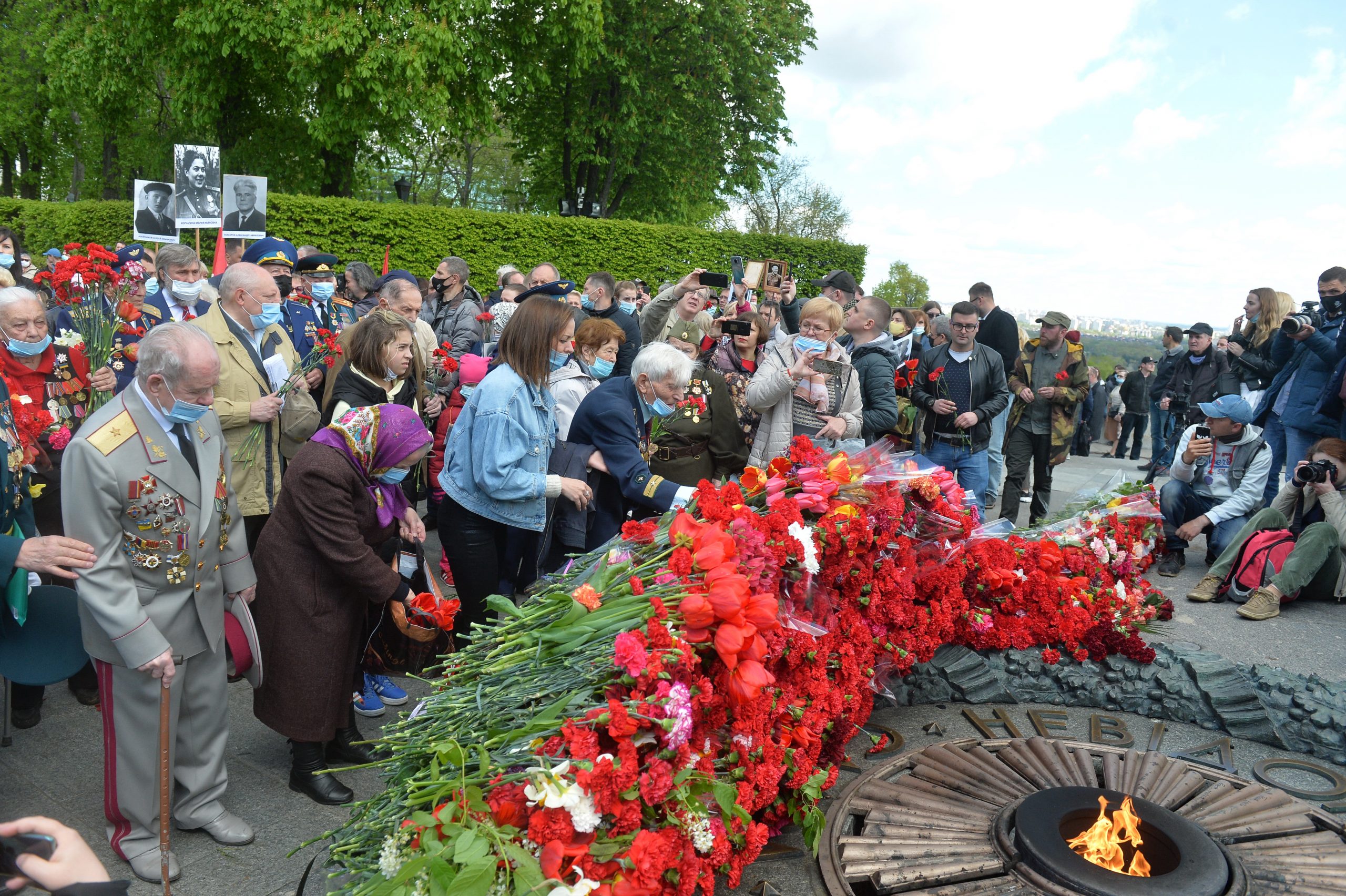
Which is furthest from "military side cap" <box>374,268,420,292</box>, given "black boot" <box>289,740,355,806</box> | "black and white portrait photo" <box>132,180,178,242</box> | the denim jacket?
"black and white portrait photo" <box>132,180,178,242</box>

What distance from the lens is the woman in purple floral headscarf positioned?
3400 millimetres

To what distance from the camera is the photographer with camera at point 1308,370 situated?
714cm

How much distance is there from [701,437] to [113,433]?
2951 mm

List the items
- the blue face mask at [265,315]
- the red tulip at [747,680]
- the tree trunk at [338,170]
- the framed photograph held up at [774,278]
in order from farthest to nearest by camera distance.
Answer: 1. the tree trunk at [338,170]
2. the framed photograph held up at [774,278]
3. the blue face mask at [265,315]
4. the red tulip at [747,680]

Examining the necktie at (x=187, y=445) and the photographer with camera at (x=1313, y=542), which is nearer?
the necktie at (x=187, y=445)

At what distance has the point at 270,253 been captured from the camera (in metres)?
7.03

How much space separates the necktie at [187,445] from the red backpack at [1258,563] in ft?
21.2

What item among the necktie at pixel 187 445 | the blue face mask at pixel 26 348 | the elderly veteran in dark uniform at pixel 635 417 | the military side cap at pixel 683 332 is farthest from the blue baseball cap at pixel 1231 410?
the blue face mask at pixel 26 348

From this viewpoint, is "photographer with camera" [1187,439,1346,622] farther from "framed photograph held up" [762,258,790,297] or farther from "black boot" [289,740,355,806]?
"black boot" [289,740,355,806]

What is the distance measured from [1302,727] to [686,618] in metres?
3.22

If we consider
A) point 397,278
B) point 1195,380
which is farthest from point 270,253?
point 1195,380

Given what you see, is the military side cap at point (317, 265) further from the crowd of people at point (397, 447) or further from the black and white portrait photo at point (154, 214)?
the black and white portrait photo at point (154, 214)

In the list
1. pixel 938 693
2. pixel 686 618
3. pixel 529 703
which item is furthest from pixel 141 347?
pixel 938 693

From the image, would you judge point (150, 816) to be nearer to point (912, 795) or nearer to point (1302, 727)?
point (912, 795)
